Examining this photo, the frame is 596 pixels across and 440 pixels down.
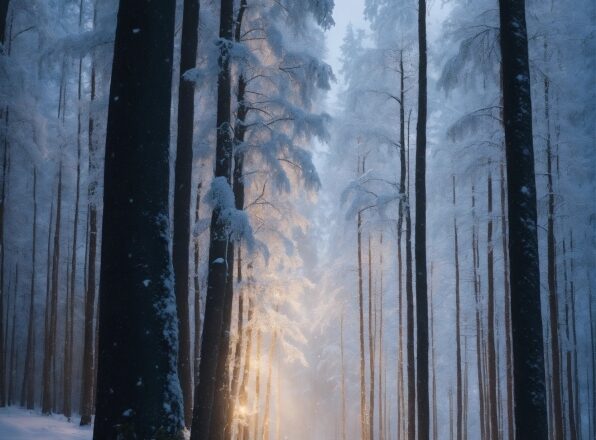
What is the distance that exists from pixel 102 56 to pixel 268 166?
450 cm

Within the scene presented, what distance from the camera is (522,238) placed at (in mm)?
5871

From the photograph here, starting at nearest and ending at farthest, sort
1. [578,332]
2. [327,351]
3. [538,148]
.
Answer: [538,148] → [578,332] → [327,351]

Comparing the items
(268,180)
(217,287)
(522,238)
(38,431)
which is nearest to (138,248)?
(522,238)

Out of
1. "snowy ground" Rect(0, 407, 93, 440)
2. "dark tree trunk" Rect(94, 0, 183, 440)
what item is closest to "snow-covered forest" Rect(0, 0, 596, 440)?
"dark tree trunk" Rect(94, 0, 183, 440)

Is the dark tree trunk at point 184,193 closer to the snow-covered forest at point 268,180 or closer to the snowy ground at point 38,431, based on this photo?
the snow-covered forest at point 268,180

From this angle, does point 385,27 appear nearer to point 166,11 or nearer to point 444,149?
point 444,149

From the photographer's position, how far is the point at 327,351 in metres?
31.6

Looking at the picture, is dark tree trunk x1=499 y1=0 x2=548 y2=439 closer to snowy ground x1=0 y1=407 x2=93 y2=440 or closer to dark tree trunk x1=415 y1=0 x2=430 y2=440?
dark tree trunk x1=415 y1=0 x2=430 y2=440

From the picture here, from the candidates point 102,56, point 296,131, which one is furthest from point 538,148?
point 102,56

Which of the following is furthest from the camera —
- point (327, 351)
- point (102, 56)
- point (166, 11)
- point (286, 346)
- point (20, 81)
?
point (327, 351)

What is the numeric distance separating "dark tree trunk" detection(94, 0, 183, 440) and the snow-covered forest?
15mm

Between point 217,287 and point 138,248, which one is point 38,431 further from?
point 138,248

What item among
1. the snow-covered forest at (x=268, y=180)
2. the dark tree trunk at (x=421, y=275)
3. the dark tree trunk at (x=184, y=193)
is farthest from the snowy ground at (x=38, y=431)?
the dark tree trunk at (x=421, y=275)

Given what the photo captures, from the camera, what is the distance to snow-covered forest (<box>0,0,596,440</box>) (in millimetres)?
3715
